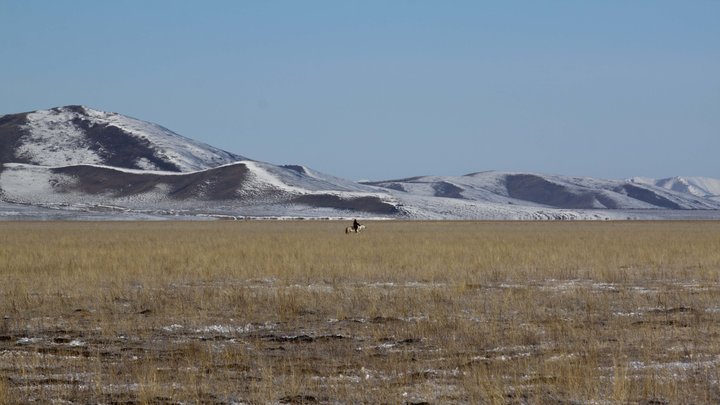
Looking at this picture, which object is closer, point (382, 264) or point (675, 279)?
point (675, 279)

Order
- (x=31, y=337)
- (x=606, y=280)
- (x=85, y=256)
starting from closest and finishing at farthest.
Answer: (x=31, y=337) < (x=606, y=280) < (x=85, y=256)

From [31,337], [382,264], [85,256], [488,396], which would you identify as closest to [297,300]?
[31,337]

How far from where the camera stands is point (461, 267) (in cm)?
2478

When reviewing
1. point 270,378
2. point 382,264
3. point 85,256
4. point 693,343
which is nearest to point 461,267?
point 382,264

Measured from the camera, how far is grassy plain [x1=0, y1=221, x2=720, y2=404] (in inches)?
362

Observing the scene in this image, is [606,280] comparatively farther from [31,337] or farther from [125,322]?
[31,337]

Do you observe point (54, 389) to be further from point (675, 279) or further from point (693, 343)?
point (675, 279)

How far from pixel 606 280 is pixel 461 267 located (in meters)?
4.56

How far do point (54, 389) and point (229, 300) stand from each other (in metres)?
7.65

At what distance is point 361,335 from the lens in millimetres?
12828

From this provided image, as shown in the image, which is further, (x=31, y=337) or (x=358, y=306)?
(x=358, y=306)

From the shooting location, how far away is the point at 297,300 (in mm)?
16609

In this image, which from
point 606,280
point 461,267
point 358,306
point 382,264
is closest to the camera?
point 358,306

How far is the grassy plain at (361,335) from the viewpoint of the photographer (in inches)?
362
